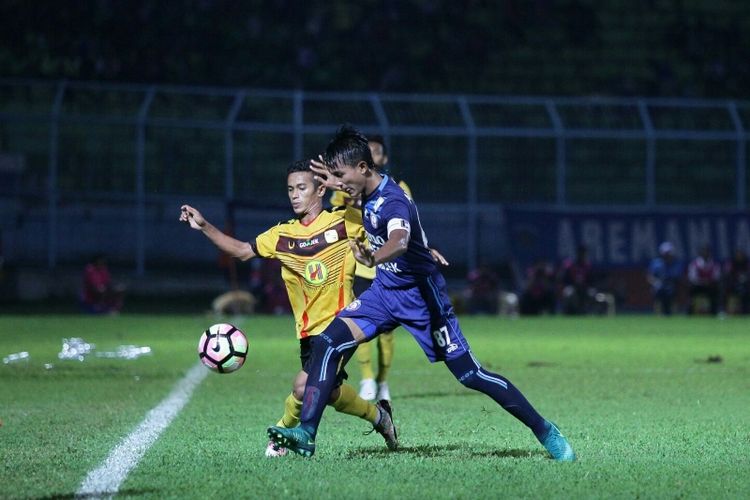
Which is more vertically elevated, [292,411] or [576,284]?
[292,411]

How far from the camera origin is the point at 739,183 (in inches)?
1120

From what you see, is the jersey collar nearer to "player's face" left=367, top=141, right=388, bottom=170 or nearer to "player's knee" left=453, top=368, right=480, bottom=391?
"player's knee" left=453, top=368, right=480, bottom=391

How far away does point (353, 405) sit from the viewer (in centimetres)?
768

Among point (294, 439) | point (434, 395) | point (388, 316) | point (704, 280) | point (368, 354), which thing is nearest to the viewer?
point (294, 439)

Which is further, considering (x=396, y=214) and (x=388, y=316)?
(x=388, y=316)

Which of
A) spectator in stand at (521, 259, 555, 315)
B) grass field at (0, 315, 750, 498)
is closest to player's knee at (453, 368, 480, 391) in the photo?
grass field at (0, 315, 750, 498)

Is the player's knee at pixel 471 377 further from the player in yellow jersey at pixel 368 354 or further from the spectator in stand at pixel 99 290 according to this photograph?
the spectator in stand at pixel 99 290

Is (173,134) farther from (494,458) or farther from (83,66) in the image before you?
(494,458)

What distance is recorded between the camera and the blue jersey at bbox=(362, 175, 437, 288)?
22.8 feet

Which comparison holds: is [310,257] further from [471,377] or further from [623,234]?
[623,234]

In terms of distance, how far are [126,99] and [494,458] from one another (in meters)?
21.1

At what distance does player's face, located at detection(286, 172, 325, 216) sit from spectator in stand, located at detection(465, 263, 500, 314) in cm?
1875

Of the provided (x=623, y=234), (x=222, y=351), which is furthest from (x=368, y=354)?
(x=623, y=234)

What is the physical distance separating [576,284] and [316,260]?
20.0 m
